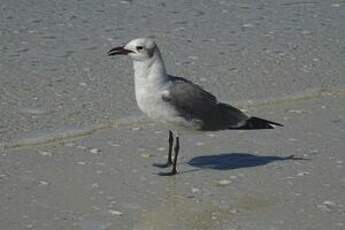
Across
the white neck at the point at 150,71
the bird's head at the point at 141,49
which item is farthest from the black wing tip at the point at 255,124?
the bird's head at the point at 141,49

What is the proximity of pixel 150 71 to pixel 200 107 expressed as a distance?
36cm

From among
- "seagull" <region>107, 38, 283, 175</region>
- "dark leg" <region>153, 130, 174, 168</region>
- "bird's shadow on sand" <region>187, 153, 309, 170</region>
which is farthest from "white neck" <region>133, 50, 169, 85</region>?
"bird's shadow on sand" <region>187, 153, 309, 170</region>

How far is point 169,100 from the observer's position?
4.85 meters

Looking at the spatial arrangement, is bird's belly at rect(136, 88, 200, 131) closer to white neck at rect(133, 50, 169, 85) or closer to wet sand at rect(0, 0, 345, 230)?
white neck at rect(133, 50, 169, 85)

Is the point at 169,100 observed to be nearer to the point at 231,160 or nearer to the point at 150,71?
the point at 150,71

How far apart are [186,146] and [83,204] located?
109 cm

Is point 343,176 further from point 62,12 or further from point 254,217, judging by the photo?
point 62,12

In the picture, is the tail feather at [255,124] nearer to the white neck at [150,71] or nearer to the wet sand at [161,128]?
the wet sand at [161,128]

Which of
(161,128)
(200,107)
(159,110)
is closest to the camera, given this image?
(159,110)

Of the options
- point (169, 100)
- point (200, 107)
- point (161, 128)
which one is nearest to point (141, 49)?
point (169, 100)

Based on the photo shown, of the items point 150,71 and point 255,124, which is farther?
point 255,124

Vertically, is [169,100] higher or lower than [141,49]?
lower

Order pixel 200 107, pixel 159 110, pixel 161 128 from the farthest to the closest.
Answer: pixel 161 128
pixel 200 107
pixel 159 110

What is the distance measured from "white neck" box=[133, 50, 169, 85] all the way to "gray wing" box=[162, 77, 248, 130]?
9 cm
